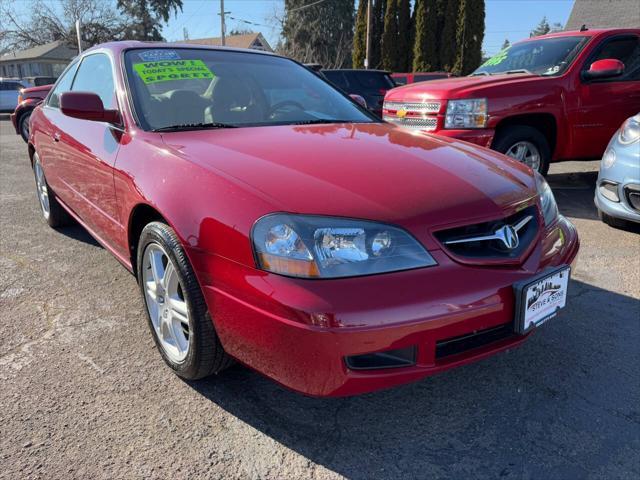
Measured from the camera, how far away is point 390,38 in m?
27.6

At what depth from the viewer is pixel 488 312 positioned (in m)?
1.78

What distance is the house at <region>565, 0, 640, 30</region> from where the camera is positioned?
21.2 meters

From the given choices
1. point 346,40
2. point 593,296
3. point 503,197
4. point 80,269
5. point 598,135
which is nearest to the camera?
point 503,197

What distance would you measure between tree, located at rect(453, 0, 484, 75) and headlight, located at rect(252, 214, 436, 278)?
25.2m

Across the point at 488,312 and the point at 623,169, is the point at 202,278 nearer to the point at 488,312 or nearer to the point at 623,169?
the point at 488,312

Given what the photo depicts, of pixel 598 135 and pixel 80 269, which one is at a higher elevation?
pixel 598 135

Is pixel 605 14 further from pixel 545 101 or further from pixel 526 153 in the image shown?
pixel 526 153

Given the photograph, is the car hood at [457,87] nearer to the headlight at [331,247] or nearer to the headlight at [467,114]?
the headlight at [467,114]

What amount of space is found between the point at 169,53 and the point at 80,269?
5.44 feet

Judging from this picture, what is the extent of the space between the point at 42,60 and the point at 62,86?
5351cm

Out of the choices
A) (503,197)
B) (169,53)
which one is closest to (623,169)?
(503,197)

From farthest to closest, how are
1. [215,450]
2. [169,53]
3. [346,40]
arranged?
[346,40] < [169,53] < [215,450]

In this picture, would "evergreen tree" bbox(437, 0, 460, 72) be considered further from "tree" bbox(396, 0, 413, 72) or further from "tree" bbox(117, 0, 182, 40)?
"tree" bbox(117, 0, 182, 40)

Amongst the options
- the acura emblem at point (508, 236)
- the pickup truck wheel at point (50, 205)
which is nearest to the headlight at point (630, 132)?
the acura emblem at point (508, 236)
